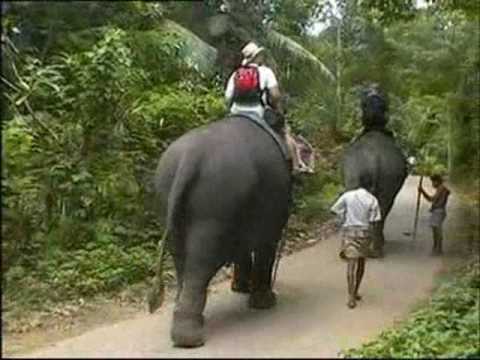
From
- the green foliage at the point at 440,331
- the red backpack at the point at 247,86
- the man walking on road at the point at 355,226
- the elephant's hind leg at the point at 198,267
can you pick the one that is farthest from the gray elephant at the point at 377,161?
the elephant's hind leg at the point at 198,267

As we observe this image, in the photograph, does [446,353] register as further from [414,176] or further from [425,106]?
[425,106]

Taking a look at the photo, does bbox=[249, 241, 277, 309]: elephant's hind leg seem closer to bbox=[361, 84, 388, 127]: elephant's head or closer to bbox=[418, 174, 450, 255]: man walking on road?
bbox=[418, 174, 450, 255]: man walking on road

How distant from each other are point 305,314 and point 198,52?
135 inches

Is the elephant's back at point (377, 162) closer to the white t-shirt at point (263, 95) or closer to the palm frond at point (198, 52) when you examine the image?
the palm frond at point (198, 52)

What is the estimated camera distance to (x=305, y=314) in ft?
23.8

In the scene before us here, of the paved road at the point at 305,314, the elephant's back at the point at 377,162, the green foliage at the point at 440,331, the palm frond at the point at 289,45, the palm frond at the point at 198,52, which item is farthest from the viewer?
the palm frond at the point at 289,45

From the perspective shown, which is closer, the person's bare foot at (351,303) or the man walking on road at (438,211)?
the person's bare foot at (351,303)

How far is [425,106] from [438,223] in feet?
15.2

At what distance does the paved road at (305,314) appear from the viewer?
4.37 meters

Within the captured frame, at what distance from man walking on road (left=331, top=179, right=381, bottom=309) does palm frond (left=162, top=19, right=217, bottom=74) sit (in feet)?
6.34

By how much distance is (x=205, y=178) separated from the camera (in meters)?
6.52

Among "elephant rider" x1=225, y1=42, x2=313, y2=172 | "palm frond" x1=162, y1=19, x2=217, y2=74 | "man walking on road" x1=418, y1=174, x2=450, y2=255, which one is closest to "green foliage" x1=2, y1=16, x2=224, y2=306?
"palm frond" x1=162, y1=19, x2=217, y2=74

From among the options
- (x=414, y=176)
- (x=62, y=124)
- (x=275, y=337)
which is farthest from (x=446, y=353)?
(x=414, y=176)

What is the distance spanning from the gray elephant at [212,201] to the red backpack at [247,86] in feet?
0.63
